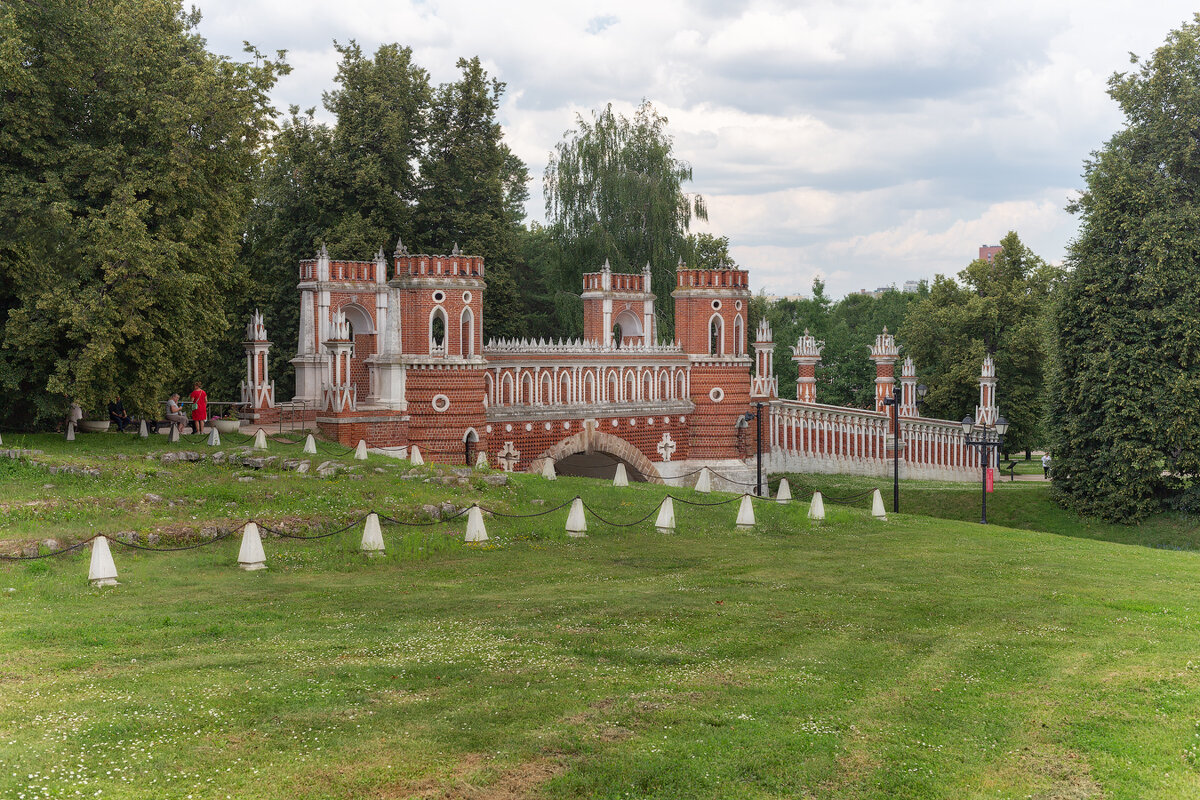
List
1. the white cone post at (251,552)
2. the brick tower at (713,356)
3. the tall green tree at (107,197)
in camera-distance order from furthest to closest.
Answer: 1. the brick tower at (713,356)
2. the tall green tree at (107,197)
3. the white cone post at (251,552)

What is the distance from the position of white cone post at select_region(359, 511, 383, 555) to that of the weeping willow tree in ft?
105

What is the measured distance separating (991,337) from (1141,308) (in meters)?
22.3

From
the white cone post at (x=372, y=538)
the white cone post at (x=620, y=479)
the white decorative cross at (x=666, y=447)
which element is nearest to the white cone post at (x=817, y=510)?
the white cone post at (x=620, y=479)

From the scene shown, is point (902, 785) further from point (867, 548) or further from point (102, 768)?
point (867, 548)

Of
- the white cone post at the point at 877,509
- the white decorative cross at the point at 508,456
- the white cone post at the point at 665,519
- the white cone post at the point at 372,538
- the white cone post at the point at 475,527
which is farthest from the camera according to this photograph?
the white decorative cross at the point at 508,456

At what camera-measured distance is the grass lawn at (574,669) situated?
8734mm

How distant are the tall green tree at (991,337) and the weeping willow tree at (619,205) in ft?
47.9

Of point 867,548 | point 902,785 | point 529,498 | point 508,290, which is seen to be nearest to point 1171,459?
point 867,548

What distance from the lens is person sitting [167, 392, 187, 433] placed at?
28.9 m

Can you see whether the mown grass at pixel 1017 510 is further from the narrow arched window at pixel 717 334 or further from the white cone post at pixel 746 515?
the white cone post at pixel 746 515

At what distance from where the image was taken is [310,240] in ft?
135

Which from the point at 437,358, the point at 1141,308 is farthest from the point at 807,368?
the point at 437,358

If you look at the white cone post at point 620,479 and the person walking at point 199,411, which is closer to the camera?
the white cone post at point 620,479

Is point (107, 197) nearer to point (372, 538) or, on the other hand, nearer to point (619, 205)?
point (372, 538)
